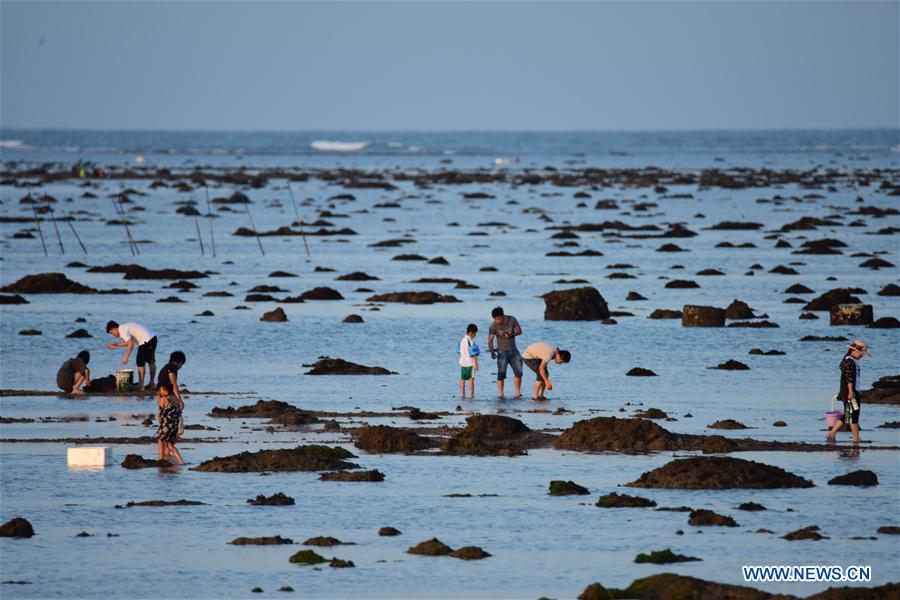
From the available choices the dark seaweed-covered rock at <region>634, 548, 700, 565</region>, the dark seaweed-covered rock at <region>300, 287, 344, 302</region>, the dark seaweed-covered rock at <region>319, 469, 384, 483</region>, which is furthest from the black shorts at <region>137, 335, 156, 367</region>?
the dark seaweed-covered rock at <region>300, 287, 344, 302</region>

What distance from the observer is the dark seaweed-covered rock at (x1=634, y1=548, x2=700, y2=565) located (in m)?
20.4

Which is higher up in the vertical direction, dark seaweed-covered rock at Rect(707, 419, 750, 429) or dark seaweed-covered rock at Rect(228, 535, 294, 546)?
dark seaweed-covered rock at Rect(228, 535, 294, 546)

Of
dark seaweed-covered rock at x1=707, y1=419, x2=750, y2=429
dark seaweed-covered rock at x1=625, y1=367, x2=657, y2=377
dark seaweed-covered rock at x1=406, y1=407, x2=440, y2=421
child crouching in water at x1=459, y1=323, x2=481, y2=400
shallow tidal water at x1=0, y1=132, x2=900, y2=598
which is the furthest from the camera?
dark seaweed-covered rock at x1=625, y1=367, x2=657, y2=377

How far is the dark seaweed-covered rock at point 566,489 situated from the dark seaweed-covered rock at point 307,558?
528 cm

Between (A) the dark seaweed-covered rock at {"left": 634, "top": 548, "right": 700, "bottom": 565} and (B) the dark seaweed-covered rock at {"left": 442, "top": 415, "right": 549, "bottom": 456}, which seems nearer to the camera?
(A) the dark seaweed-covered rock at {"left": 634, "top": 548, "right": 700, "bottom": 565}

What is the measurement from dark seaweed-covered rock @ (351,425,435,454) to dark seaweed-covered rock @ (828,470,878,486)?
728 cm

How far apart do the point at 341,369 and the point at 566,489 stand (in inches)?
616

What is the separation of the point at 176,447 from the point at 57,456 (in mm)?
1994

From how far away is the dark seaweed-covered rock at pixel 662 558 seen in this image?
66.8 feet

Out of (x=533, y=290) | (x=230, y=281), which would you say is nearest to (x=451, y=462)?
(x=533, y=290)

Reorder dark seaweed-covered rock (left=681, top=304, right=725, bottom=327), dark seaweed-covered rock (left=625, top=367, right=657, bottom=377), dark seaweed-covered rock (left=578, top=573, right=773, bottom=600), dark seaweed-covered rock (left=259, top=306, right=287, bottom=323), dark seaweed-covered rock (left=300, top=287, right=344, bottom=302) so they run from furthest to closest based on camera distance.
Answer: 1. dark seaweed-covered rock (left=300, top=287, right=344, bottom=302)
2. dark seaweed-covered rock (left=259, top=306, right=287, bottom=323)
3. dark seaweed-covered rock (left=681, top=304, right=725, bottom=327)
4. dark seaweed-covered rock (left=625, top=367, right=657, bottom=377)
5. dark seaweed-covered rock (left=578, top=573, right=773, bottom=600)

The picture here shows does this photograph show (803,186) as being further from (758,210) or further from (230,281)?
(230,281)

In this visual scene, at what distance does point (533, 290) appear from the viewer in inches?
2432

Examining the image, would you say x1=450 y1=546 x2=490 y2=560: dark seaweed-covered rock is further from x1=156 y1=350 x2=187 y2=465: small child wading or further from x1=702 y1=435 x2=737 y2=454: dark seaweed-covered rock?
x1=702 y1=435 x2=737 y2=454: dark seaweed-covered rock
